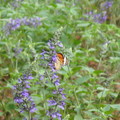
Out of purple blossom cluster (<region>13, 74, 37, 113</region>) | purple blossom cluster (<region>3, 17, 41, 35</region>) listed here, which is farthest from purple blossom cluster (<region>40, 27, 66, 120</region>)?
purple blossom cluster (<region>3, 17, 41, 35</region>)

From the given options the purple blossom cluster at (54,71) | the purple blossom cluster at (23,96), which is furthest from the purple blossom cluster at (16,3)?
the purple blossom cluster at (23,96)

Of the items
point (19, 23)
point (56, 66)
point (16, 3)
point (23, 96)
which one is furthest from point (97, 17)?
point (23, 96)

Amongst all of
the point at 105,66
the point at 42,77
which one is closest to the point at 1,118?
the point at 42,77

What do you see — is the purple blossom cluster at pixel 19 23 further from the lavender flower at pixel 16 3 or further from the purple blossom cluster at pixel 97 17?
the purple blossom cluster at pixel 97 17

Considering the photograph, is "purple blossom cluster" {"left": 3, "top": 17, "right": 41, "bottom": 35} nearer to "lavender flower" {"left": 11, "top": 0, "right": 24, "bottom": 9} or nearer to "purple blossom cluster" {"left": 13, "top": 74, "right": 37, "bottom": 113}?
"lavender flower" {"left": 11, "top": 0, "right": 24, "bottom": 9}

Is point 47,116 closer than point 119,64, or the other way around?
point 47,116

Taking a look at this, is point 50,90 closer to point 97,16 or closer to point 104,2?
point 97,16

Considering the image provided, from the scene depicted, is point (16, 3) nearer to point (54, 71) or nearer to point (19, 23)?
point (19, 23)
